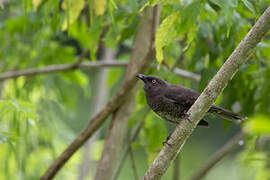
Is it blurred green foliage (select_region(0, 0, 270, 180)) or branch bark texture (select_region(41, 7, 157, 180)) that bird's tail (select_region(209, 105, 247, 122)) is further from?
branch bark texture (select_region(41, 7, 157, 180))

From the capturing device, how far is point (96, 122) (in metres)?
3.33

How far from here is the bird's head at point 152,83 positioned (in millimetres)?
3180

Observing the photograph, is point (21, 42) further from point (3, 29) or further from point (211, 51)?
point (211, 51)

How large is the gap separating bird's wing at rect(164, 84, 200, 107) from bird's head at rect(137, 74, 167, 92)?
14cm

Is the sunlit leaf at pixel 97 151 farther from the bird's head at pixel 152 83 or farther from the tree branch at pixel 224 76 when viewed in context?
the tree branch at pixel 224 76

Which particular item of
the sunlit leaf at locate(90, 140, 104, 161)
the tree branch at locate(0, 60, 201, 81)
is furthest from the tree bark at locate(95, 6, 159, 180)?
the sunlit leaf at locate(90, 140, 104, 161)

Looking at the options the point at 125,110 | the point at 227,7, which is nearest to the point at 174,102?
the point at 125,110

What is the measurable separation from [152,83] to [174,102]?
36 centimetres

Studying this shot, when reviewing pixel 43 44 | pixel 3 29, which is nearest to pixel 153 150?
pixel 43 44

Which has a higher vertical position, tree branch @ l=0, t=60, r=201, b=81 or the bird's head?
the bird's head

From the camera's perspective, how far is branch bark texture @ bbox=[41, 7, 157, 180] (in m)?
3.22

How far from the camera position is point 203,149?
9086mm

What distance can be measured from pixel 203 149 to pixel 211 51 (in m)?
6.28

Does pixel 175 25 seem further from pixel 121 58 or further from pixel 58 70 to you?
pixel 121 58
